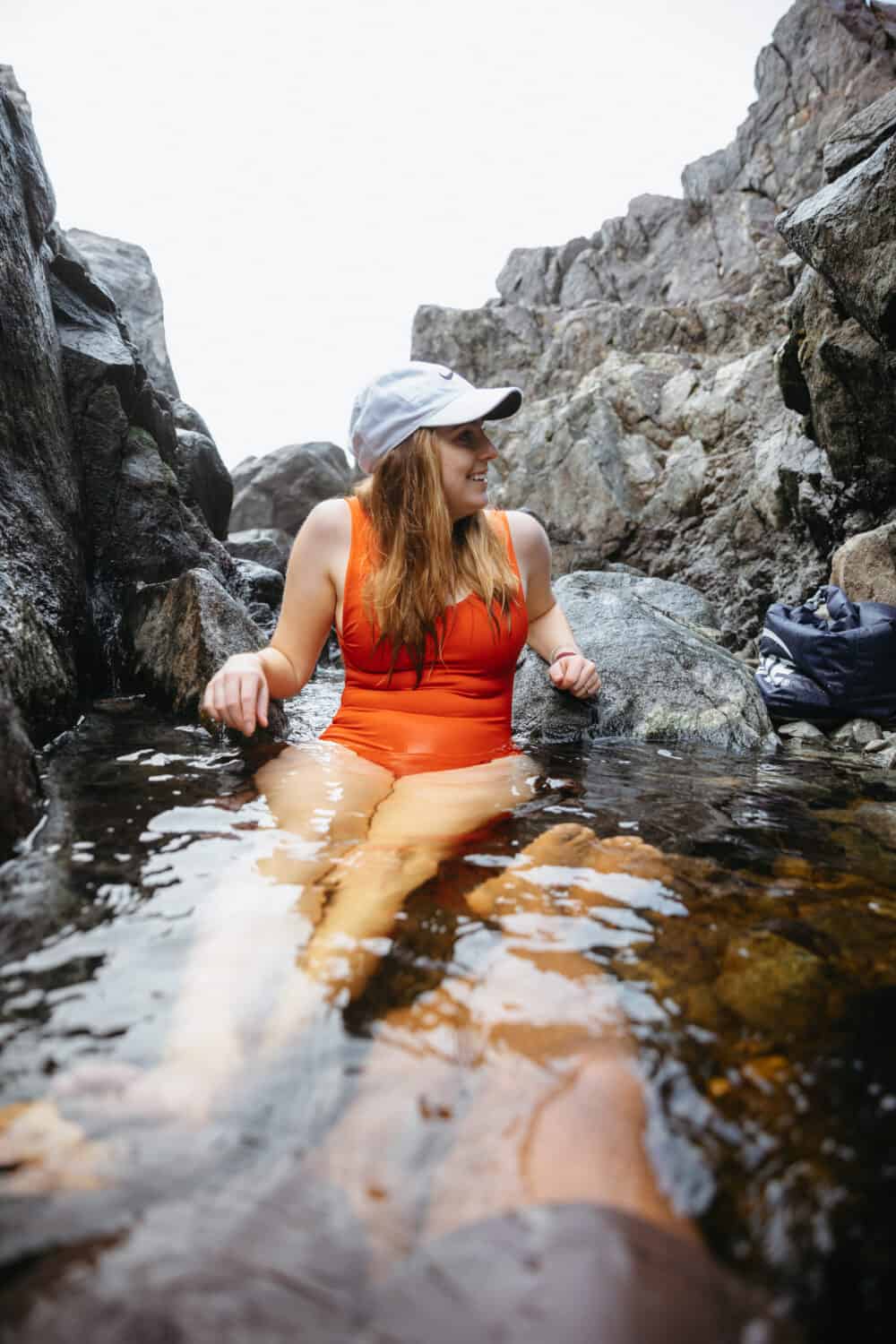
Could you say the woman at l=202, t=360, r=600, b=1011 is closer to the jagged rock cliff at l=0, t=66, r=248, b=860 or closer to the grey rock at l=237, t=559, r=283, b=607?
the jagged rock cliff at l=0, t=66, r=248, b=860

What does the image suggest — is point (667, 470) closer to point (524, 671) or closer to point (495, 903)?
point (524, 671)

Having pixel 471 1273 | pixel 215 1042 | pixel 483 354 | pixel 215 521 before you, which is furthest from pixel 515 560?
pixel 483 354

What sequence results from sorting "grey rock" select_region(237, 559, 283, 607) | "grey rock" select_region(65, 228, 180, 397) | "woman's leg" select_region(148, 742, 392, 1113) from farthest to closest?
"grey rock" select_region(65, 228, 180, 397), "grey rock" select_region(237, 559, 283, 607), "woman's leg" select_region(148, 742, 392, 1113)

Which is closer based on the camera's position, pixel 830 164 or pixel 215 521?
pixel 830 164

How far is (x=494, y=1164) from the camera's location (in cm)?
107

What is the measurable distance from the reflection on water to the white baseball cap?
170 centimetres

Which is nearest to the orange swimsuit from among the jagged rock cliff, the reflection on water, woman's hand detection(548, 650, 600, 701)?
woman's hand detection(548, 650, 600, 701)

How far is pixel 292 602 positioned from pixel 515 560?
1.10 m

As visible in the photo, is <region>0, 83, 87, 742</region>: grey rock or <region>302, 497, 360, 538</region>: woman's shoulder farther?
<region>0, 83, 87, 742</region>: grey rock

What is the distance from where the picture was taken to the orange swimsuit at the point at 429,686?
10.2ft

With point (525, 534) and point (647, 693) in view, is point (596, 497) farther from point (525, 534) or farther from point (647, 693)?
point (525, 534)

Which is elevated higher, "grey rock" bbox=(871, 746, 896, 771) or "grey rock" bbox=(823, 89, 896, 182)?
"grey rock" bbox=(823, 89, 896, 182)

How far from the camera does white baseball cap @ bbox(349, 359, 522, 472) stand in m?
3.13

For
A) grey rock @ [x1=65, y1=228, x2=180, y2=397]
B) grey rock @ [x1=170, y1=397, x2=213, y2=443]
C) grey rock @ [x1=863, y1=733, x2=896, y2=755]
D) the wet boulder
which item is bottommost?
grey rock @ [x1=863, y1=733, x2=896, y2=755]
